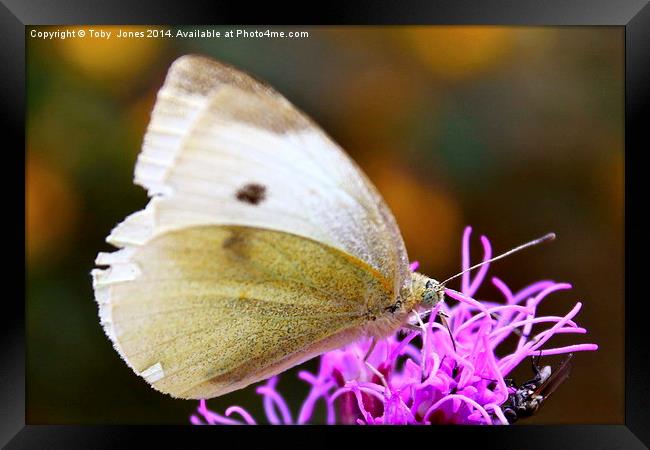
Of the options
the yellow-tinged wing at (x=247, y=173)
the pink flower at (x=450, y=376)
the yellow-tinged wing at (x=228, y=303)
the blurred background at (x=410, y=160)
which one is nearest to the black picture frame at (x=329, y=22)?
the pink flower at (x=450, y=376)

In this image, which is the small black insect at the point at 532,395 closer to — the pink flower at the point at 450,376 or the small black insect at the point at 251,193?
the pink flower at the point at 450,376

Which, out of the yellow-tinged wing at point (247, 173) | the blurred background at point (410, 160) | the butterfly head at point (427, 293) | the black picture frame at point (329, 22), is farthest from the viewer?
the blurred background at point (410, 160)

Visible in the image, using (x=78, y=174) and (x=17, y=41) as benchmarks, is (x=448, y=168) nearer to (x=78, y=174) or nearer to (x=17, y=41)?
(x=78, y=174)

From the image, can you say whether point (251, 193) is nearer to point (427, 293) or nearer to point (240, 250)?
point (240, 250)

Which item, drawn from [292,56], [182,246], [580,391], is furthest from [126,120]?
[580,391]

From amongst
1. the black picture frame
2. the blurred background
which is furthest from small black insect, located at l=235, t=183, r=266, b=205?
the blurred background

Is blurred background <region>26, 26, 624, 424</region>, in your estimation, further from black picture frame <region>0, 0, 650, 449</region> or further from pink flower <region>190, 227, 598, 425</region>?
pink flower <region>190, 227, 598, 425</region>

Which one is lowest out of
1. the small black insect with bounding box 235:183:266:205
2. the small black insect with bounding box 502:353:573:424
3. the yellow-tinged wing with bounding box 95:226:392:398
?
the small black insect with bounding box 502:353:573:424
